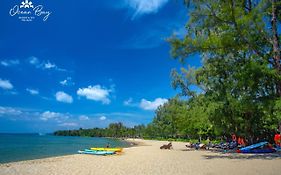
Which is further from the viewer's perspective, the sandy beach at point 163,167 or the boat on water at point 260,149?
the boat on water at point 260,149

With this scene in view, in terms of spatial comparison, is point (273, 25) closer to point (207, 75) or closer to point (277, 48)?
point (277, 48)

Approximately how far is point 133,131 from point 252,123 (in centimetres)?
12778

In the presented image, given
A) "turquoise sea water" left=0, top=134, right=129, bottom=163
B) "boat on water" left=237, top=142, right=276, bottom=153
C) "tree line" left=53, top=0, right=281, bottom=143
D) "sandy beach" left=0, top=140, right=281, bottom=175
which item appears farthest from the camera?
"turquoise sea water" left=0, top=134, right=129, bottom=163

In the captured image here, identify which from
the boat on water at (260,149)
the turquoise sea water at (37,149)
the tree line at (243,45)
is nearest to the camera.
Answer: the tree line at (243,45)

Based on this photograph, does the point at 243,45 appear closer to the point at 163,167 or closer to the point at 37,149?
the point at 163,167

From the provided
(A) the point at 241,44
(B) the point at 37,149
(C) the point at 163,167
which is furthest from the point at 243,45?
(B) the point at 37,149

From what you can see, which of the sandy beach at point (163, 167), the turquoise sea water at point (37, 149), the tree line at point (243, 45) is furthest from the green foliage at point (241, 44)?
A: the turquoise sea water at point (37, 149)

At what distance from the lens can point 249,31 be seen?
18.8m

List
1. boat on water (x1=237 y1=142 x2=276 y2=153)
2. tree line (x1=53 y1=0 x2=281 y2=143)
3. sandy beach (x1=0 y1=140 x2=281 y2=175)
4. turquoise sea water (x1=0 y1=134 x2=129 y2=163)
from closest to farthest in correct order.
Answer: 1. sandy beach (x1=0 y1=140 x2=281 y2=175)
2. tree line (x1=53 y1=0 x2=281 y2=143)
3. boat on water (x1=237 y1=142 x2=276 y2=153)
4. turquoise sea water (x1=0 y1=134 x2=129 y2=163)

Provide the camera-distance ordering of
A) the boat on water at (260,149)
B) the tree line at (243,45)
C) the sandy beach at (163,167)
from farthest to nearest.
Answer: the boat on water at (260,149), the tree line at (243,45), the sandy beach at (163,167)

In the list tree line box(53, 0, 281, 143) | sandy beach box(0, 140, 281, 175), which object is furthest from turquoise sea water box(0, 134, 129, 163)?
tree line box(53, 0, 281, 143)

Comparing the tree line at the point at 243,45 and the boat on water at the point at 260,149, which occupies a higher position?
the tree line at the point at 243,45

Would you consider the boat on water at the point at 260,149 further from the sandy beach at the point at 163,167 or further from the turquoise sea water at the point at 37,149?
the turquoise sea water at the point at 37,149

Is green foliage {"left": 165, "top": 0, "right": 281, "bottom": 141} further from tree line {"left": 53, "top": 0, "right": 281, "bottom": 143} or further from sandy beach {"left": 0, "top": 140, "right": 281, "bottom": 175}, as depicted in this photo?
sandy beach {"left": 0, "top": 140, "right": 281, "bottom": 175}
